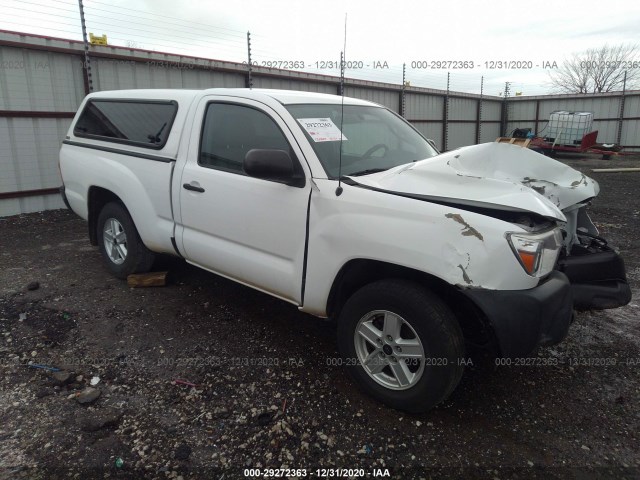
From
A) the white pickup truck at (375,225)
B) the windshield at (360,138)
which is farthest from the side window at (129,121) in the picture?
the windshield at (360,138)

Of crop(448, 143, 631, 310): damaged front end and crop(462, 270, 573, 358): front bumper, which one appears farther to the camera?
crop(448, 143, 631, 310): damaged front end

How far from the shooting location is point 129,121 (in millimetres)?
4422

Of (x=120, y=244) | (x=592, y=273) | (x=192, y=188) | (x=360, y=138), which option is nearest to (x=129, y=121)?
(x=120, y=244)

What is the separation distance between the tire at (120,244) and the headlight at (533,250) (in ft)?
11.3

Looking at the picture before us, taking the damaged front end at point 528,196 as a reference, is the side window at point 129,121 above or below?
above

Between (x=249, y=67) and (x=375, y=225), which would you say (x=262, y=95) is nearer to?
(x=375, y=225)

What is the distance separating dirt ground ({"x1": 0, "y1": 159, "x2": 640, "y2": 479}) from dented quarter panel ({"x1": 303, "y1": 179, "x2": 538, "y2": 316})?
68 cm

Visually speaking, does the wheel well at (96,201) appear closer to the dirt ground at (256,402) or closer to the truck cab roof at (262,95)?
the dirt ground at (256,402)

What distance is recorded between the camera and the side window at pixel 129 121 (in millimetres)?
4039

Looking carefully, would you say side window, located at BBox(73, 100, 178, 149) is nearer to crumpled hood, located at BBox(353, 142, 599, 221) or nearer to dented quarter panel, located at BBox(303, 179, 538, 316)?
dented quarter panel, located at BBox(303, 179, 538, 316)

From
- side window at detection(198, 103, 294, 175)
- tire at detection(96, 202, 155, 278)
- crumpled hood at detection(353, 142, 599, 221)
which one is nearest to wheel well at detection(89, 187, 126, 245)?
tire at detection(96, 202, 155, 278)

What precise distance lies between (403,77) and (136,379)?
15044mm

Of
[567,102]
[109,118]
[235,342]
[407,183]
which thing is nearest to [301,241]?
[407,183]

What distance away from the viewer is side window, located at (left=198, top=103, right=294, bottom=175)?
3279 mm
